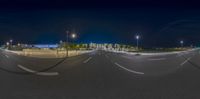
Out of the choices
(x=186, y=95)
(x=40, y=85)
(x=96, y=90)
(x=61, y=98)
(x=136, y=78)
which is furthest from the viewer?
(x=136, y=78)

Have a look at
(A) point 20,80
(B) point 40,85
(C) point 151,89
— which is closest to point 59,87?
(B) point 40,85

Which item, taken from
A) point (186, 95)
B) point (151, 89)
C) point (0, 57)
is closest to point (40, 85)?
point (151, 89)

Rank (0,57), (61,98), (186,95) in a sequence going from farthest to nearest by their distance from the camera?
(0,57), (186,95), (61,98)

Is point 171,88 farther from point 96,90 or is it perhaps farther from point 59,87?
point 59,87

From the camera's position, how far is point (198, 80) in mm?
6426

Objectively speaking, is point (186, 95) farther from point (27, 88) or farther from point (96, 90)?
point (27, 88)

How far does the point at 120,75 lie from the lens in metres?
6.81

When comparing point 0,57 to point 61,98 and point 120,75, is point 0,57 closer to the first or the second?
point 120,75

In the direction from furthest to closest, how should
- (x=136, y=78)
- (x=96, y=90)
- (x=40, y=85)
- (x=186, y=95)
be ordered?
1. (x=136, y=78)
2. (x=40, y=85)
3. (x=96, y=90)
4. (x=186, y=95)

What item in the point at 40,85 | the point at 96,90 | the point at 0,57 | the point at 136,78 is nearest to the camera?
the point at 96,90

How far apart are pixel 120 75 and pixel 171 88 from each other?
5.31ft

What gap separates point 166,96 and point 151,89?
636mm

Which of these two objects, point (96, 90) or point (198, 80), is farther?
point (198, 80)

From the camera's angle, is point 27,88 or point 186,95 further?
point 27,88
